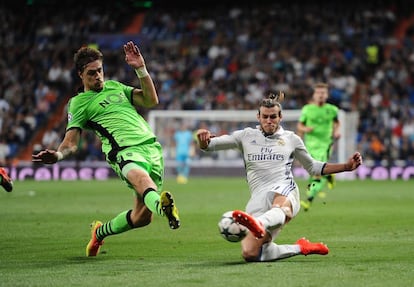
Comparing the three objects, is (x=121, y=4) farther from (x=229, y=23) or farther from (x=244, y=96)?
(x=244, y=96)

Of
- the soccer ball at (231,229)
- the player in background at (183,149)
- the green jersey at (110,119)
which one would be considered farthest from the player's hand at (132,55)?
the player in background at (183,149)

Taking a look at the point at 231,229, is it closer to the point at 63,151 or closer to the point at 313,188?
the point at 63,151

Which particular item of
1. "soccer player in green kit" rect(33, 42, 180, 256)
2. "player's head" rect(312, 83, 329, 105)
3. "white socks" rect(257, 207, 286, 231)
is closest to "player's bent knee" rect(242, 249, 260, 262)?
"white socks" rect(257, 207, 286, 231)

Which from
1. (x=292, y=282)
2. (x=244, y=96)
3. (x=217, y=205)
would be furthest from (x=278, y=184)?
(x=244, y=96)

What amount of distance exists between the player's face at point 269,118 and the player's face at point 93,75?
5.80ft

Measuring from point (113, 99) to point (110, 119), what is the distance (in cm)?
25

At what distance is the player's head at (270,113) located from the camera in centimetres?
943

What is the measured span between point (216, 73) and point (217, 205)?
19.1 meters

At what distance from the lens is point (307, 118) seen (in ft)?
62.3

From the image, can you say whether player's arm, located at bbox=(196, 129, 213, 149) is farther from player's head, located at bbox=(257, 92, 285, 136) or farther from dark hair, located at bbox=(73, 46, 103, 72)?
dark hair, located at bbox=(73, 46, 103, 72)

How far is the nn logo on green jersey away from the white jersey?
120 centimetres

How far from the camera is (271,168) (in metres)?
9.58

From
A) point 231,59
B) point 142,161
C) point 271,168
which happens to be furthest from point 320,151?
point 231,59

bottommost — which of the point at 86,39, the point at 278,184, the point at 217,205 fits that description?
the point at 217,205
